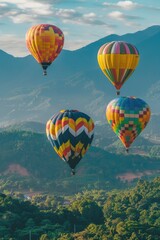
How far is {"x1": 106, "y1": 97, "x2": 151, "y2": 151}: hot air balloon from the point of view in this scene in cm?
7000

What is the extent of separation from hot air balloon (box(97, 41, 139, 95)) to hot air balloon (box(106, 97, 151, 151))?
2.36m

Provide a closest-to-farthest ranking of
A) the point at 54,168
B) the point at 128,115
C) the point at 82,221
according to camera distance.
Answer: the point at 128,115, the point at 82,221, the point at 54,168

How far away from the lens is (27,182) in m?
161

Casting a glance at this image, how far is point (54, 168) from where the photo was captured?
586 ft

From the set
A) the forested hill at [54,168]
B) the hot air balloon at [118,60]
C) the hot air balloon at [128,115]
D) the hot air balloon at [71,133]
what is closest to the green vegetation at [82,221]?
the hot air balloon at [71,133]

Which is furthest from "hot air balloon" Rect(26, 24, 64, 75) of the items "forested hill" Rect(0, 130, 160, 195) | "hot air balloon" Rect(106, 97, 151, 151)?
"forested hill" Rect(0, 130, 160, 195)

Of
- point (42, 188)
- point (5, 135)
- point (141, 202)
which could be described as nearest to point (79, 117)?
point (141, 202)

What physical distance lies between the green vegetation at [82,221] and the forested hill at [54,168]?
54.9m

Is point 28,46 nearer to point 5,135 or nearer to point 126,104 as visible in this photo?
point 126,104

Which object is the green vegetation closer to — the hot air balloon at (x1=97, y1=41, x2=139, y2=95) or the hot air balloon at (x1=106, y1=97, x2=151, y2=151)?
the hot air balloon at (x1=106, y1=97, x2=151, y2=151)

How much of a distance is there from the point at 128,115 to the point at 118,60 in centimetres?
692

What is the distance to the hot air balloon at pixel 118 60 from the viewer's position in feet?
238

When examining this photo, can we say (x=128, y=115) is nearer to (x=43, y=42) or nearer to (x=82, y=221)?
(x=43, y=42)

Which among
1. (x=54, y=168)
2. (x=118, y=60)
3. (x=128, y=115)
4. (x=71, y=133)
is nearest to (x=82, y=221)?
(x=128, y=115)
